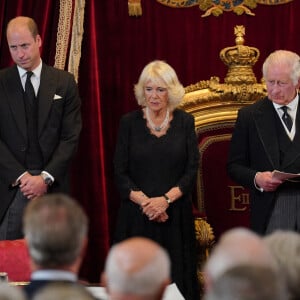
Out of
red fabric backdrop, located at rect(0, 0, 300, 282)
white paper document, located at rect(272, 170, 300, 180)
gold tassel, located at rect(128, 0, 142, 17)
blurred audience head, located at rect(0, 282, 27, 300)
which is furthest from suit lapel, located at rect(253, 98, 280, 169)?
blurred audience head, located at rect(0, 282, 27, 300)

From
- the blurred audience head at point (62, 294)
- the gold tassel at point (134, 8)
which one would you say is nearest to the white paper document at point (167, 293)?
the blurred audience head at point (62, 294)

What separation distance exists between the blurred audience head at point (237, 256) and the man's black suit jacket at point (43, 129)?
7.77 feet

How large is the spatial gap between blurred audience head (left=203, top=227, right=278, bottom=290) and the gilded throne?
2.79m

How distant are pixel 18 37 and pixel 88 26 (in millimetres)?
848

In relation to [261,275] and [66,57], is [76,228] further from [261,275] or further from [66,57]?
[66,57]

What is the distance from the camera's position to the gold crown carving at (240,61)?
16.6ft

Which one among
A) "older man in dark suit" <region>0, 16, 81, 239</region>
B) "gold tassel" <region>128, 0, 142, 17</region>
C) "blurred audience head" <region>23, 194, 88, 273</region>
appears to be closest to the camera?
"blurred audience head" <region>23, 194, 88, 273</region>

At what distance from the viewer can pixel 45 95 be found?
180 inches

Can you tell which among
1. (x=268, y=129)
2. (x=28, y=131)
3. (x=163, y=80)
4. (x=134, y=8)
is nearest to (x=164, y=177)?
(x=163, y=80)

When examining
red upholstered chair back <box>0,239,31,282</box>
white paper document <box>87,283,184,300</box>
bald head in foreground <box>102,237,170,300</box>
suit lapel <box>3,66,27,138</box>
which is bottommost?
white paper document <box>87,283,184,300</box>

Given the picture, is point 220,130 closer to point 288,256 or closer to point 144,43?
point 144,43

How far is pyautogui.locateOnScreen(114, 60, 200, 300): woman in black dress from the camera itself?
4.67m

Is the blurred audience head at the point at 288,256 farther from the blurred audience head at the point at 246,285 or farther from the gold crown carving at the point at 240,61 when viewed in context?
the gold crown carving at the point at 240,61

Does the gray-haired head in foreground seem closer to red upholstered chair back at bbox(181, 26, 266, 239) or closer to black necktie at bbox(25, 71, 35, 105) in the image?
black necktie at bbox(25, 71, 35, 105)
